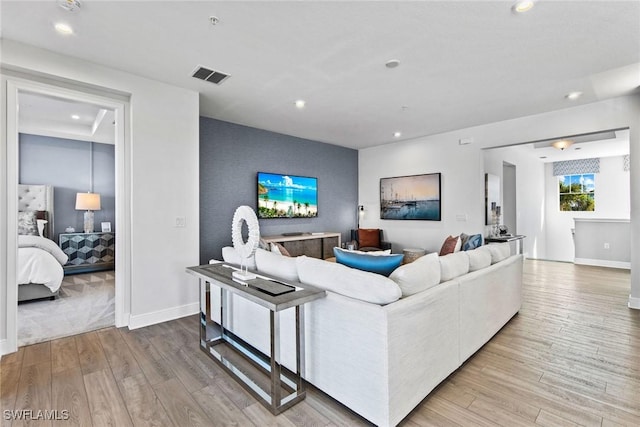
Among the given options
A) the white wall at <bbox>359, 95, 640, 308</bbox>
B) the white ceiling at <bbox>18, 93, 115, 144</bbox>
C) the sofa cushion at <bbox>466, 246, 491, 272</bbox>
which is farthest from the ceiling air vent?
the white wall at <bbox>359, 95, 640, 308</bbox>

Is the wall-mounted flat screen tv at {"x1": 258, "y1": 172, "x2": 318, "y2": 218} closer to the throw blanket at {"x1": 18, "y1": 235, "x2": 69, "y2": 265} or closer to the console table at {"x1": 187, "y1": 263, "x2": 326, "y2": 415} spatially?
the console table at {"x1": 187, "y1": 263, "x2": 326, "y2": 415}

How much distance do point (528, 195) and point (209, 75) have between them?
25.9ft

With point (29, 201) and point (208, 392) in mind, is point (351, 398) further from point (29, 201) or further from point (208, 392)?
point (29, 201)

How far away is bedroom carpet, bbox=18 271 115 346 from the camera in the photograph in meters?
2.96

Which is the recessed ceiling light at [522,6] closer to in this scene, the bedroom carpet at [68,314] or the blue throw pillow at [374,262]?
the blue throw pillow at [374,262]

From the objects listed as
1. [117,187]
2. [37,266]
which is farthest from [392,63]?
[37,266]

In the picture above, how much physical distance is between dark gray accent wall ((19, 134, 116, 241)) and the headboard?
0.46 ft

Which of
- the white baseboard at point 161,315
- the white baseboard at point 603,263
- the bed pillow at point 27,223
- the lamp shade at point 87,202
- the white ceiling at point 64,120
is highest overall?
the white ceiling at point 64,120

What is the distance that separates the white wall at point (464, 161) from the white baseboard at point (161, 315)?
13.5 ft

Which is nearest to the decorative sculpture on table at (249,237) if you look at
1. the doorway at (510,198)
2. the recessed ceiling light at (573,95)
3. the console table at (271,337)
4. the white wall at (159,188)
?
the console table at (271,337)

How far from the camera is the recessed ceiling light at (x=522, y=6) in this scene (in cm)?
200

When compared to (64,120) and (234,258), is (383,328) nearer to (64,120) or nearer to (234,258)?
(234,258)

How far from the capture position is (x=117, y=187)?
3.15m

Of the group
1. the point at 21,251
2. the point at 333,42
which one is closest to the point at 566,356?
the point at 333,42
